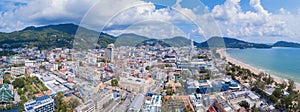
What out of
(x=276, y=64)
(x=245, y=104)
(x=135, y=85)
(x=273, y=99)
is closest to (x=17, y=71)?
(x=135, y=85)

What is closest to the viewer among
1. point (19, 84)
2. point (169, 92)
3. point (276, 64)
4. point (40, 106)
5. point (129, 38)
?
point (129, 38)

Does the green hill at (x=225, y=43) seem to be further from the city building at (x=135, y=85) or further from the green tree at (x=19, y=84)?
the green tree at (x=19, y=84)

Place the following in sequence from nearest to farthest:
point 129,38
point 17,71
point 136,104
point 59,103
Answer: point 129,38, point 136,104, point 59,103, point 17,71

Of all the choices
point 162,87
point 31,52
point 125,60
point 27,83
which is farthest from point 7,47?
point 162,87

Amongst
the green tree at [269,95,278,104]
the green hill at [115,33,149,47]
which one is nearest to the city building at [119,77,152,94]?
the green hill at [115,33,149,47]

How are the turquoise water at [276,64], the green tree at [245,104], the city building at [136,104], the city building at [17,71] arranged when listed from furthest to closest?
the turquoise water at [276,64] < the city building at [17,71] < the green tree at [245,104] < the city building at [136,104]

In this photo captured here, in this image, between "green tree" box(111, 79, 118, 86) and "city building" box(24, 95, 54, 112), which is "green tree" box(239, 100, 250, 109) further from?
"city building" box(24, 95, 54, 112)

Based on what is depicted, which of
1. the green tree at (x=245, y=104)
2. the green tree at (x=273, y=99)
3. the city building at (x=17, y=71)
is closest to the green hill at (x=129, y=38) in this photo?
the green tree at (x=245, y=104)

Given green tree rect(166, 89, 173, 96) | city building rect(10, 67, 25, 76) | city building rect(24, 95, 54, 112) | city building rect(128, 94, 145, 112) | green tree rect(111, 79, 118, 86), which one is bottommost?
city building rect(24, 95, 54, 112)

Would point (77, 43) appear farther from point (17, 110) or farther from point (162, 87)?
point (17, 110)

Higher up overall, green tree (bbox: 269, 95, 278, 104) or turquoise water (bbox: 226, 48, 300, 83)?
turquoise water (bbox: 226, 48, 300, 83)

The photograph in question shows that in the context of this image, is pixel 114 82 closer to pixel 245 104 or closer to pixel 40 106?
pixel 40 106
